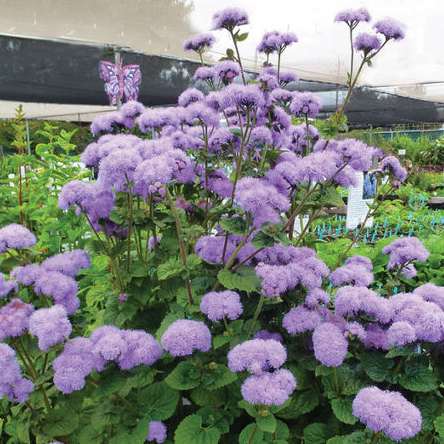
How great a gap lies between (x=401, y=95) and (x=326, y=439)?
17.9 m

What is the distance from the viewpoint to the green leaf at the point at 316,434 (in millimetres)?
1290

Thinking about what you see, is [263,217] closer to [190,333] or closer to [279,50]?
[190,333]

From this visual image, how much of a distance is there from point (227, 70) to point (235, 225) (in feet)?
2.43

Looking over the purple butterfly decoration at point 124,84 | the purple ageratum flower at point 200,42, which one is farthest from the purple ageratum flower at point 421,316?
the purple butterfly decoration at point 124,84

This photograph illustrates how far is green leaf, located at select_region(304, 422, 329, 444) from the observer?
4.23ft

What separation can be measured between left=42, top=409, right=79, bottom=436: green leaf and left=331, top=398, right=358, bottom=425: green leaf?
79 cm

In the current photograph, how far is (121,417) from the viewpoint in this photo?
124 centimetres

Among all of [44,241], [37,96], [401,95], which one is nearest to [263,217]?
[44,241]

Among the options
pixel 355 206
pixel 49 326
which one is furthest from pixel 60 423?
pixel 355 206

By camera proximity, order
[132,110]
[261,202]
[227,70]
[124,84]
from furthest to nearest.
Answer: [124,84], [227,70], [132,110], [261,202]

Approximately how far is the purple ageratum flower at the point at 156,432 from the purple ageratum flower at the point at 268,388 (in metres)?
0.40

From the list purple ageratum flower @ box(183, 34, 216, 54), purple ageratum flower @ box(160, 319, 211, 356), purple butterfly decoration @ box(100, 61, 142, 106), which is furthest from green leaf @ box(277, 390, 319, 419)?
purple butterfly decoration @ box(100, 61, 142, 106)

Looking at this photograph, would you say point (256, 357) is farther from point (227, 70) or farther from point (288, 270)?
point (227, 70)

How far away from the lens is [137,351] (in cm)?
112
